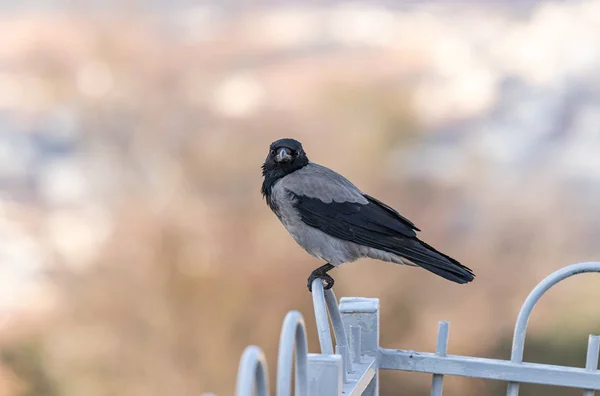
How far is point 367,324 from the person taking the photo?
6.82 feet

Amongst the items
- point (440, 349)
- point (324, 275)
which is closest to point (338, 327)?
point (440, 349)

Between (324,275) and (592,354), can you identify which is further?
(324,275)

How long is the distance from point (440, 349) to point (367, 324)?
0.22 metres

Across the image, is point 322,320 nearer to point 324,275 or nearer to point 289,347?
point 289,347

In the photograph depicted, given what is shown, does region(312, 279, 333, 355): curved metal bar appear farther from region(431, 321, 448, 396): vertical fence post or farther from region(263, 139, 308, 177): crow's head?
region(263, 139, 308, 177): crow's head

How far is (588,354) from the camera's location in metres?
1.99

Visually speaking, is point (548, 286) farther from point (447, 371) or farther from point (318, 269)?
point (318, 269)

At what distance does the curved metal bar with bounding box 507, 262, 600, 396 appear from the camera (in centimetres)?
195

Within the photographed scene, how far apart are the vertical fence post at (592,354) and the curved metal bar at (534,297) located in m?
0.18

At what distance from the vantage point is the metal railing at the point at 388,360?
1622 millimetres

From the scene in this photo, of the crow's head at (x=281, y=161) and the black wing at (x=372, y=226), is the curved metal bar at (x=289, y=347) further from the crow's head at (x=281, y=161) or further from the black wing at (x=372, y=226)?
the crow's head at (x=281, y=161)

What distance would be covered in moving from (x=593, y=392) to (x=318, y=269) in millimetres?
947

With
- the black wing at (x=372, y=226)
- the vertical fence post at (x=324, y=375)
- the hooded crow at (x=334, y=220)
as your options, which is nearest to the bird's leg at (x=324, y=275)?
the hooded crow at (x=334, y=220)

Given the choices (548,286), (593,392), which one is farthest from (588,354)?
→ (548,286)
